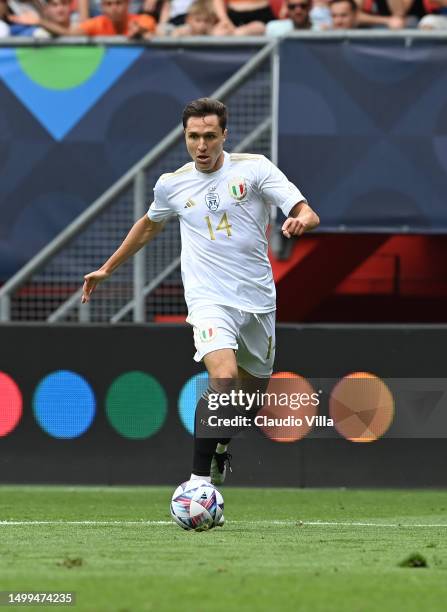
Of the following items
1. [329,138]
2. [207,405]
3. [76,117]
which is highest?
[76,117]

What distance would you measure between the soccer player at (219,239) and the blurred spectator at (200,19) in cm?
669

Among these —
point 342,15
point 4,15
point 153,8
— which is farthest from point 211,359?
point 4,15

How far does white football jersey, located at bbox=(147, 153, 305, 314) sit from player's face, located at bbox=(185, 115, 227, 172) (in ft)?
0.42

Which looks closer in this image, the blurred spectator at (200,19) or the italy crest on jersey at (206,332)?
the italy crest on jersey at (206,332)

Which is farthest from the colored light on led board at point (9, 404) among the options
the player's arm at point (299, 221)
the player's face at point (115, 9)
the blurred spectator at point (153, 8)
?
the player's arm at point (299, 221)

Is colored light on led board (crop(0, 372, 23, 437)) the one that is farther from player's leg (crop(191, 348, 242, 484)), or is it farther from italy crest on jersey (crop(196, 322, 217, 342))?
italy crest on jersey (crop(196, 322, 217, 342))

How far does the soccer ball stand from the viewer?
24.9 ft

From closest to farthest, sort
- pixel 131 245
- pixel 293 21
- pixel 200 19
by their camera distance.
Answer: pixel 131 245
pixel 293 21
pixel 200 19

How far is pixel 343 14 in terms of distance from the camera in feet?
46.9

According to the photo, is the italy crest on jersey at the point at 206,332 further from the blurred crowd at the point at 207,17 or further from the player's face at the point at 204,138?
the blurred crowd at the point at 207,17

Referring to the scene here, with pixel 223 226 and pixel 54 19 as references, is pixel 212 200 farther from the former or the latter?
pixel 54 19

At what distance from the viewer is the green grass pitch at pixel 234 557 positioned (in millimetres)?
4898

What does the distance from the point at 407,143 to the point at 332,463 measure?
11.6 feet

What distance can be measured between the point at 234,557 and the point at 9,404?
6492 mm
